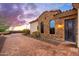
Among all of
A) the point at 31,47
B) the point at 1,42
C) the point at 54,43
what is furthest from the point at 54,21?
the point at 1,42

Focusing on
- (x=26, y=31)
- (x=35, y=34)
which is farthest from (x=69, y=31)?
(x=26, y=31)

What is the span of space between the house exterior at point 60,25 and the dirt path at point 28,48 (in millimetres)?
132

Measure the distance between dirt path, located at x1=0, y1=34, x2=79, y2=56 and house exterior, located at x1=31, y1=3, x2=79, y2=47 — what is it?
0.43 feet

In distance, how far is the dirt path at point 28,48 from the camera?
2.99 meters

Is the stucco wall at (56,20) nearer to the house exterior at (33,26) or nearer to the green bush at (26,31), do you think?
the house exterior at (33,26)

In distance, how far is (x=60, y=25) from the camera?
9.85 feet

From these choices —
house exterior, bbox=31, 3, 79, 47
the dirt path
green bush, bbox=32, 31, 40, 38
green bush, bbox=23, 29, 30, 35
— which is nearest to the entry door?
house exterior, bbox=31, 3, 79, 47

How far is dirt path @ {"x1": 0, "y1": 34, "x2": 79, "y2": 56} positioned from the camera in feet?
9.80

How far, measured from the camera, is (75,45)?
296 cm

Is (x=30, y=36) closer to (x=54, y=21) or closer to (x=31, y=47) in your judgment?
(x=31, y=47)

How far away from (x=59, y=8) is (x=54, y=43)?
20.1 inches

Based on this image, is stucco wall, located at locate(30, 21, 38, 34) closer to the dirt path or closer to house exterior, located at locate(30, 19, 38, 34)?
house exterior, located at locate(30, 19, 38, 34)

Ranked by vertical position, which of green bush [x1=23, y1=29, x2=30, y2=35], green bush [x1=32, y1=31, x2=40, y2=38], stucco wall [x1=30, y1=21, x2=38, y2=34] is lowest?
green bush [x1=32, y1=31, x2=40, y2=38]

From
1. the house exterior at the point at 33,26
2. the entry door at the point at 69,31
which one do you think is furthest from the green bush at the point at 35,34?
the entry door at the point at 69,31
